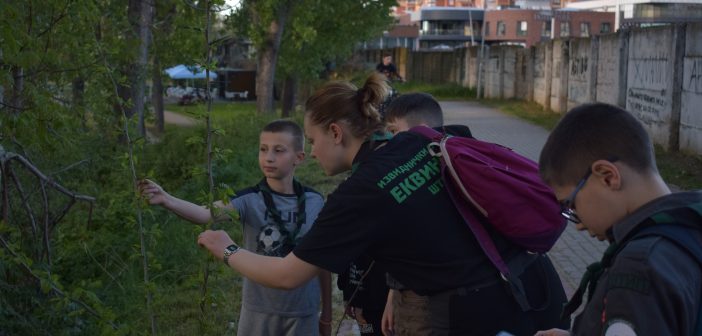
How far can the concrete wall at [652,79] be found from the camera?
52.1 ft

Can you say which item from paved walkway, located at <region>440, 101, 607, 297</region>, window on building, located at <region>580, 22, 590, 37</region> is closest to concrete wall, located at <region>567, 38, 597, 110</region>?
paved walkway, located at <region>440, 101, 607, 297</region>

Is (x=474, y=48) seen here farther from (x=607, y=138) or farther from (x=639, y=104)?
(x=607, y=138)

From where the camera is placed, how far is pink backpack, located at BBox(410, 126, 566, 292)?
296cm

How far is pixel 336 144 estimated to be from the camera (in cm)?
335

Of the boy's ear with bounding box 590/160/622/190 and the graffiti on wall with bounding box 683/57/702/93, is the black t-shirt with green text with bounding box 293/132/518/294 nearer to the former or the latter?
the boy's ear with bounding box 590/160/622/190

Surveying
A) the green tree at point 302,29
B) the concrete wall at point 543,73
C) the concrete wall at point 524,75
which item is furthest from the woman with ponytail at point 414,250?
the concrete wall at point 524,75

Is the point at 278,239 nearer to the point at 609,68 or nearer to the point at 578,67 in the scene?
the point at 609,68

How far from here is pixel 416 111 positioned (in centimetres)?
505

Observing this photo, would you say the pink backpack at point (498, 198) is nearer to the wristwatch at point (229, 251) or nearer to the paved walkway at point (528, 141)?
the wristwatch at point (229, 251)

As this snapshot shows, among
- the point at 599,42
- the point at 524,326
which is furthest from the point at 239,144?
the point at 524,326

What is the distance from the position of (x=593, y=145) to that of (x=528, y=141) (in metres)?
18.0

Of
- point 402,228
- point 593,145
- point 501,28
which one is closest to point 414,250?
point 402,228

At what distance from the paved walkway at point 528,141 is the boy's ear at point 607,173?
18.6ft

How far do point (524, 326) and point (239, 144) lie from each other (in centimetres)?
1427
